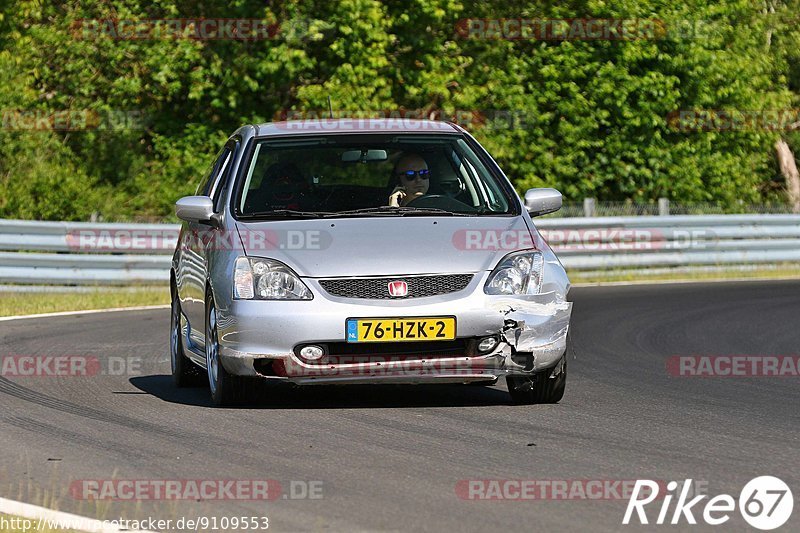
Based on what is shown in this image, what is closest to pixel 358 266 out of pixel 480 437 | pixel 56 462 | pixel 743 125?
pixel 480 437

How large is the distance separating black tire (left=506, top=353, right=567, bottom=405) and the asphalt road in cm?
10

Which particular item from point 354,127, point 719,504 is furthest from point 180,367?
point 719,504

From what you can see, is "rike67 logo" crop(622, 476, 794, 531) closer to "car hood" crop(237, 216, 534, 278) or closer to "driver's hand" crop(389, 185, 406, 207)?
"car hood" crop(237, 216, 534, 278)

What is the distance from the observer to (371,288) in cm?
824

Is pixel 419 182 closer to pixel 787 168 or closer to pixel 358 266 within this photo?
pixel 358 266

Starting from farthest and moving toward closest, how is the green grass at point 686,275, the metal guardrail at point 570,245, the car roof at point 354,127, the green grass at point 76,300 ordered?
1. the green grass at point 686,275
2. the metal guardrail at point 570,245
3. the green grass at point 76,300
4. the car roof at point 354,127

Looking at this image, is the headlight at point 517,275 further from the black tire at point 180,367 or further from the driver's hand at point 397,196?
the black tire at point 180,367

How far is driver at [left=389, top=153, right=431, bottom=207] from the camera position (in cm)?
962

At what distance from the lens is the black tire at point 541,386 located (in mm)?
8797

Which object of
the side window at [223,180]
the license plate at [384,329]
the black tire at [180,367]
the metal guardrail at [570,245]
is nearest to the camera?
the license plate at [384,329]

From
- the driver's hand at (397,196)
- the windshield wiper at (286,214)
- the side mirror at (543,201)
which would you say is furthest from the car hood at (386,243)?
the driver's hand at (397,196)

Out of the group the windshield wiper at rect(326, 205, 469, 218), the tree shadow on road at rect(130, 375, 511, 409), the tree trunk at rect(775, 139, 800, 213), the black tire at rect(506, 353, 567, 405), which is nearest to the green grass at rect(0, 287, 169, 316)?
the tree shadow on road at rect(130, 375, 511, 409)

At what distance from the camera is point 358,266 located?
8.27 m

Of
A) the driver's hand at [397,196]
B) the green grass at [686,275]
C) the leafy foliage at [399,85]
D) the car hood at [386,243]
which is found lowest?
the green grass at [686,275]
